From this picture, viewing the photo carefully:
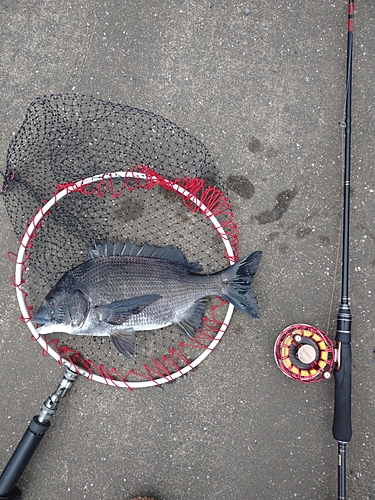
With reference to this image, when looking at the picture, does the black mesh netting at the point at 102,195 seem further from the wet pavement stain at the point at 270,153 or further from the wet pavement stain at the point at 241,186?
the wet pavement stain at the point at 270,153

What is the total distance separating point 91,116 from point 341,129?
2355mm

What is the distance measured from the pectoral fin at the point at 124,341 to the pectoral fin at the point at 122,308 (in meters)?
0.12

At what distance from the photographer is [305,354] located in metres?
3.12

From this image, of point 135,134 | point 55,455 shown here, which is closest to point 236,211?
point 135,134

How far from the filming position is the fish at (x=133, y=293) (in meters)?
3.00

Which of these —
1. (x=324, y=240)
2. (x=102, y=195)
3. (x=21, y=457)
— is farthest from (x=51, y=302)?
(x=324, y=240)

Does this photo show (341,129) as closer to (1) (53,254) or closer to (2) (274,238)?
(2) (274,238)

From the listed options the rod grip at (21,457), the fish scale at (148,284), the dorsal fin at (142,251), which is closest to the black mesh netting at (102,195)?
the dorsal fin at (142,251)

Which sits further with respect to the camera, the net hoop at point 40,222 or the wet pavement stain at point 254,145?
the wet pavement stain at point 254,145

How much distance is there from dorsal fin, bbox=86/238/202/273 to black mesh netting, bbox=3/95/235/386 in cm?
25

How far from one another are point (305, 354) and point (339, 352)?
276 millimetres

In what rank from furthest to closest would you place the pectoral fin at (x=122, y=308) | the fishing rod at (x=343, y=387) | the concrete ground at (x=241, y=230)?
1. the concrete ground at (x=241, y=230)
2. the fishing rod at (x=343, y=387)
3. the pectoral fin at (x=122, y=308)

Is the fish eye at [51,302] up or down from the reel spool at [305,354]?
down

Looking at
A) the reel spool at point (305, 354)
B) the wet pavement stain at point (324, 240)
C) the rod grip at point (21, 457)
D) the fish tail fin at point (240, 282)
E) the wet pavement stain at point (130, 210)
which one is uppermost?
the wet pavement stain at point (324, 240)
